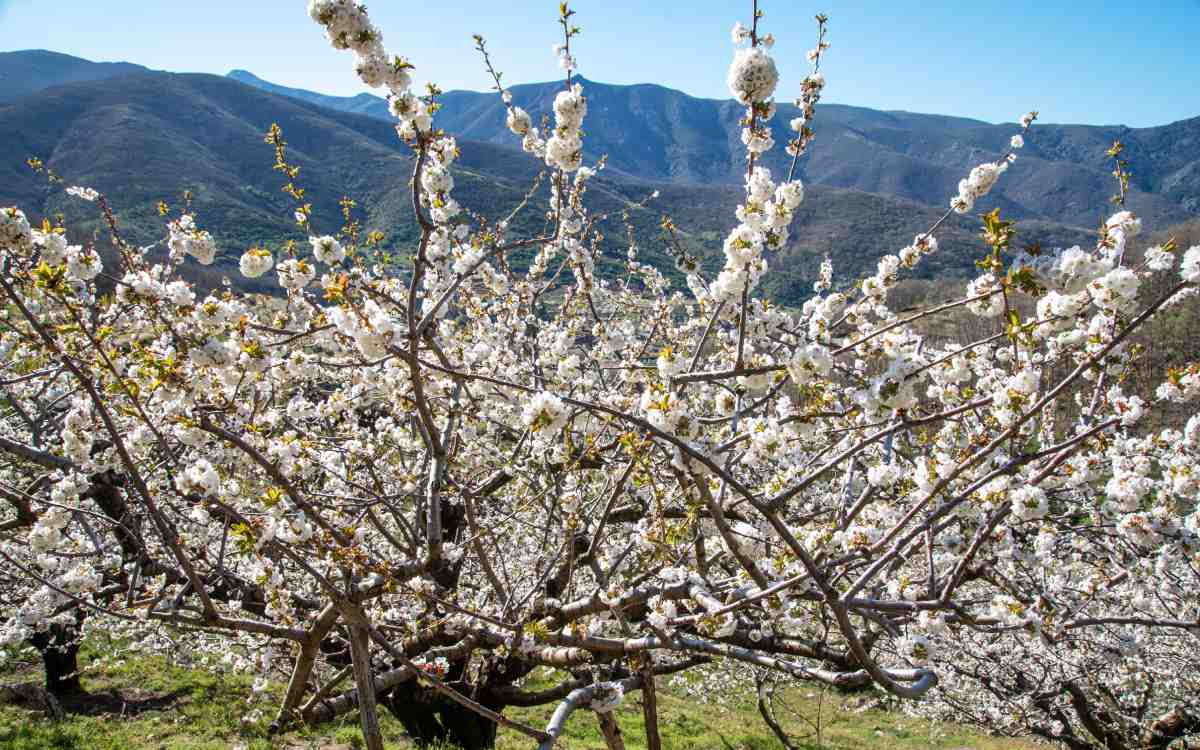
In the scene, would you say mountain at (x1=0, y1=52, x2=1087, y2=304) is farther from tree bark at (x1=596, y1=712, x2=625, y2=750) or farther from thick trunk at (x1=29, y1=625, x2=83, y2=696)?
tree bark at (x1=596, y1=712, x2=625, y2=750)

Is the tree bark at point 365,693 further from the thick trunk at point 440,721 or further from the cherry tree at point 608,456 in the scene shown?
the thick trunk at point 440,721

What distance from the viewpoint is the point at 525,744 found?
311 inches

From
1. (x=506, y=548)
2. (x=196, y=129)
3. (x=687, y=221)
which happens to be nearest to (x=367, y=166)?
(x=196, y=129)

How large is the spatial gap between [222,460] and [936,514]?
19.1 ft

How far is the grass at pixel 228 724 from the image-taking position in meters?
7.40

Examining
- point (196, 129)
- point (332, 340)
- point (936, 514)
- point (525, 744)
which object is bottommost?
point (525, 744)

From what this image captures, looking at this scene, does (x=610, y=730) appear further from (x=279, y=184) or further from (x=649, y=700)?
(x=279, y=184)

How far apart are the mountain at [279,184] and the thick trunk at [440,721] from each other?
67727 millimetres

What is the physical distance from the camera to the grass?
24.3ft

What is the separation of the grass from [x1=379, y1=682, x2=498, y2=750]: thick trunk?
4.29 ft

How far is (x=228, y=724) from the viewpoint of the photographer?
28.1ft

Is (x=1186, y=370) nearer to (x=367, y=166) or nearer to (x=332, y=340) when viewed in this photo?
(x=332, y=340)

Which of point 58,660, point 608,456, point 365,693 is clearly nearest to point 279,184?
point 58,660

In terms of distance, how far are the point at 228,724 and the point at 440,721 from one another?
393 cm
